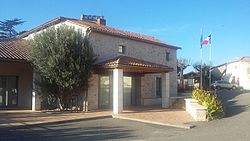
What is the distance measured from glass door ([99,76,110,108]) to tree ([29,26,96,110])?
2420mm

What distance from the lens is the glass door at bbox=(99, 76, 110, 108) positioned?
2319cm

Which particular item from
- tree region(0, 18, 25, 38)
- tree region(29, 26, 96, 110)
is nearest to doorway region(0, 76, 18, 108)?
tree region(29, 26, 96, 110)

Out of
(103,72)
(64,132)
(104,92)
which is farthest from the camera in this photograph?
(104,92)

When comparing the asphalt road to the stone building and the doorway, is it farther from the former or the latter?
the stone building

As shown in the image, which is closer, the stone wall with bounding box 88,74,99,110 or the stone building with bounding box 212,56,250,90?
the stone wall with bounding box 88,74,99,110

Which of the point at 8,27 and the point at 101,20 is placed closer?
the point at 101,20

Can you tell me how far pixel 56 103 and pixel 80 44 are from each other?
4.63m

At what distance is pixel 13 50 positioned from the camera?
21.8 metres

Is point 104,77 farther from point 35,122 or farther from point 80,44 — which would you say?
point 35,122

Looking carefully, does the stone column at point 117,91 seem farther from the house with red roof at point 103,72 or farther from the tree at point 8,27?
the tree at point 8,27

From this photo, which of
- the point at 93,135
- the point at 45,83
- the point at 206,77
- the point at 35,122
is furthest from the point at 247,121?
the point at 206,77

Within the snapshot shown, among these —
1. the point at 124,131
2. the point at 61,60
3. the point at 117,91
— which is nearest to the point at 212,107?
the point at 117,91

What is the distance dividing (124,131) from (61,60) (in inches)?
296

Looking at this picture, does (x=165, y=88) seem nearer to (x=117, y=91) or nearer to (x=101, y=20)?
(x=117, y=91)
